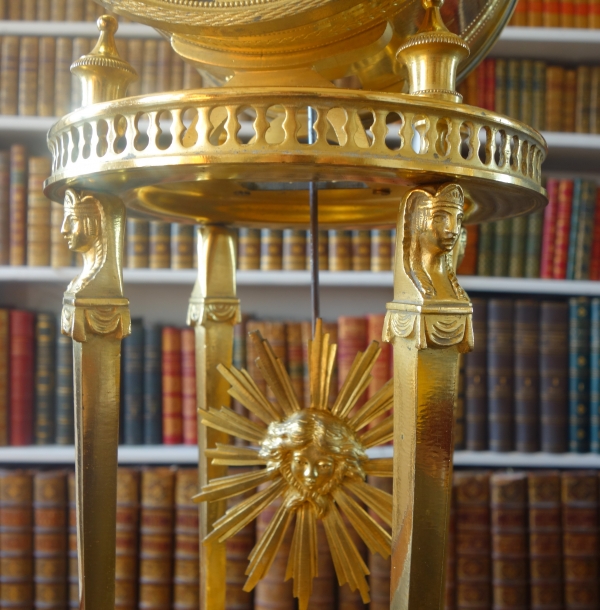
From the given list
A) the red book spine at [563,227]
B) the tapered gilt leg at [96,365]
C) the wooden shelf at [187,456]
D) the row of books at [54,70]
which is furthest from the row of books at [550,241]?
the tapered gilt leg at [96,365]

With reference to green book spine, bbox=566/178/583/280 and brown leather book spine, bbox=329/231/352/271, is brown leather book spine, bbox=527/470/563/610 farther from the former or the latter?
brown leather book spine, bbox=329/231/352/271

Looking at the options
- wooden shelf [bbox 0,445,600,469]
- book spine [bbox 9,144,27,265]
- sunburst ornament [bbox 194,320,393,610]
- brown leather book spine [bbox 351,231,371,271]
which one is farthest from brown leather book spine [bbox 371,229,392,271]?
book spine [bbox 9,144,27,265]

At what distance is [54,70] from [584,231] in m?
1.07

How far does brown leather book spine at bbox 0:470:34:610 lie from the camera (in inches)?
47.4

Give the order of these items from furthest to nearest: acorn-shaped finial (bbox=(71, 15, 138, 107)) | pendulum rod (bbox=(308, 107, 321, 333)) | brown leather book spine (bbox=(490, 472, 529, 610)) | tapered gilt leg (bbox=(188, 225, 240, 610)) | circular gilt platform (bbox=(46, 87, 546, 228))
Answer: brown leather book spine (bbox=(490, 472, 529, 610)), tapered gilt leg (bbox=(188, 225, 240, 610)), pendulum rod (bbox=(308, 107, 321, 333)), acorn-shaped finial (bbox=(71, 15, 138, 107)), circular gilt platform (bbox=(46, 87, 546, 228))

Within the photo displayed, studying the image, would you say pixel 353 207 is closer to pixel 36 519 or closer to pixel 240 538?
pixel 240 538

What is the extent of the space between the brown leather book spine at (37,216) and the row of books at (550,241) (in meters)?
0.82

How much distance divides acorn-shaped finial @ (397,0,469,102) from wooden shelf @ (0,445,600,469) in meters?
0.88

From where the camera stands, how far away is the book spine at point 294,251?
4.17ft

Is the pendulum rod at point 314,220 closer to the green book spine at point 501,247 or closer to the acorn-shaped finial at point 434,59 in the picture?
the acorn-shaped finial at point 434,59

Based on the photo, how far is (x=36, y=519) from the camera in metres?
1.22

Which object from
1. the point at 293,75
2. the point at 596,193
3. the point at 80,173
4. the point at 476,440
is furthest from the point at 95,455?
the point at 596,193

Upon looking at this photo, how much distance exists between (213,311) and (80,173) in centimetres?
34

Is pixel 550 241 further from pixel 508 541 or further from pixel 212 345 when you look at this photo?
pixel 212 345
